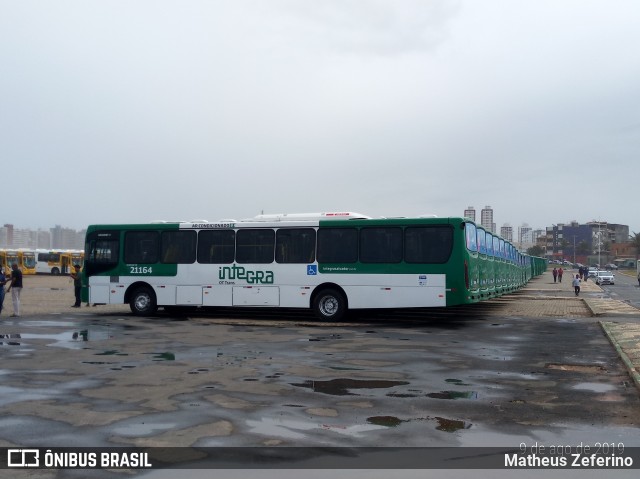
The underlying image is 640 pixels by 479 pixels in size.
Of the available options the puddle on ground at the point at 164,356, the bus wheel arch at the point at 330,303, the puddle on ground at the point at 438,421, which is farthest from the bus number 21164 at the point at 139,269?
the puddle on ground at the point at 438,421

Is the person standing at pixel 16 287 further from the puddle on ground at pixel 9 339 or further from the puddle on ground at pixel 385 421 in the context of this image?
the puddle on ground at pixel 385 421

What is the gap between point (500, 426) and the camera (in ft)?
24.1

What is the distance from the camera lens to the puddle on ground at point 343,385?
940cm

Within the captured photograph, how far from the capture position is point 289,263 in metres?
21.4

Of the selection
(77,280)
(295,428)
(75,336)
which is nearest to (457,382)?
(295,428)

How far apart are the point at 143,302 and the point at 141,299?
0.14m

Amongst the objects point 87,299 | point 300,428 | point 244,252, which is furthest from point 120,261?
point 300,428

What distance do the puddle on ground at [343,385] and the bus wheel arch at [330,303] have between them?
1043 cm

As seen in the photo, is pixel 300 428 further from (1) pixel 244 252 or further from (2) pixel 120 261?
(2) pixel 120 261

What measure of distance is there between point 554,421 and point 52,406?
5995 millimetres

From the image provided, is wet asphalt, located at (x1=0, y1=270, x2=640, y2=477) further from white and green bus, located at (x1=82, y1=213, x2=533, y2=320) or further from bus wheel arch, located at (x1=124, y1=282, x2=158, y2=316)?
bus wheel arch, located at (x1=124, y1=282, x2=158, y2=316)

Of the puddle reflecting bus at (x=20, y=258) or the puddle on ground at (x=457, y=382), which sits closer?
the puddle on ground at (x=457, y=382)

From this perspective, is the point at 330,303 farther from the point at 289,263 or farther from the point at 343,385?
the point at 343,385

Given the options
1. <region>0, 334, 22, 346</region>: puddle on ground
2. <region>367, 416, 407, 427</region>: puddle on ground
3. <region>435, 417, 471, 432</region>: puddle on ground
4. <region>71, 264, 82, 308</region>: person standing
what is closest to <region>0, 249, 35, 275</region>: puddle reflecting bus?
<region>71, 264, 82, 308</region>: person standing
